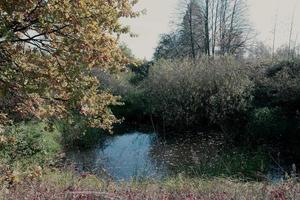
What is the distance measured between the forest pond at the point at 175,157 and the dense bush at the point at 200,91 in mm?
1510

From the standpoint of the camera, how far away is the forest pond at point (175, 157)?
16.4m

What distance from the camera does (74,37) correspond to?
611 cm

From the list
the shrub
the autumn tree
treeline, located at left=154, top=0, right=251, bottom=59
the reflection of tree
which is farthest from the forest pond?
treeline, located at left=154, top=0, right=251, bottom=59

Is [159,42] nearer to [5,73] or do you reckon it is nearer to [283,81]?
[283,81]

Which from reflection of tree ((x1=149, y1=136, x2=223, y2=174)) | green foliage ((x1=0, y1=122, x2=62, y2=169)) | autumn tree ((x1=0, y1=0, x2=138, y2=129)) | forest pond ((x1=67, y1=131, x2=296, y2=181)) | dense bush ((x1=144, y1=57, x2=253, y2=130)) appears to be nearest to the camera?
autumn tree ((x1=0, y1=0, x2=138, y2=129))

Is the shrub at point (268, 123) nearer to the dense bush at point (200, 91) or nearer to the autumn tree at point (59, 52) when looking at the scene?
the dense bush at point (200, 91)

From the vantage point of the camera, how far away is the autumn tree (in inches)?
226

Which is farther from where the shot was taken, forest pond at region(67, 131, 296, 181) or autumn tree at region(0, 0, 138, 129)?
forest pond at region(67, 131, 296, 181)

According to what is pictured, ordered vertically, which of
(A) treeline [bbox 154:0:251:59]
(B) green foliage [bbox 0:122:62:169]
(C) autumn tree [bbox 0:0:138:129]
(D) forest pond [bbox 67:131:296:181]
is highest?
(A) treeline [bbox 154:0:251:59]

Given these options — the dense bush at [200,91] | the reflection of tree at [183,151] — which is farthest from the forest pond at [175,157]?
the dense bush at [200,91]

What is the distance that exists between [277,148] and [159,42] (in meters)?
32.3

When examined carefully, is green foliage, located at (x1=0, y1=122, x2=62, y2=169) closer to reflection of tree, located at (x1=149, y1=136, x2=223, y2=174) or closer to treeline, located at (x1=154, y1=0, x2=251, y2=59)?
reflection of tree, located at (x1=149, y1=136, x2=223, y2=174)

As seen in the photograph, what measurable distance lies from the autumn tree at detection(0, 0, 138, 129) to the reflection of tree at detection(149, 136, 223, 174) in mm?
10358

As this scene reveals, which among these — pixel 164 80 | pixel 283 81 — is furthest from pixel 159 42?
pixel 283 81
